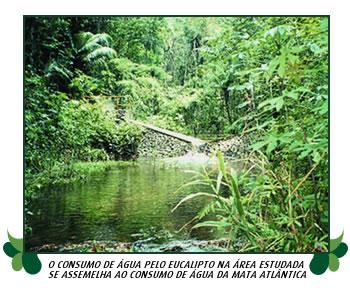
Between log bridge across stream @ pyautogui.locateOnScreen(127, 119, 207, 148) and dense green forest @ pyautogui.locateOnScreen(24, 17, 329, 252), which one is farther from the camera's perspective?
log bridge across stream @ pyautogui.locateOnScreen(127, 119, 207, 148)

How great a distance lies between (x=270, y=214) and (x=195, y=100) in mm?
773

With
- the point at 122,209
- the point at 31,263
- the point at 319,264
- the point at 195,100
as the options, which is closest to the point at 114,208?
the point at 122,209

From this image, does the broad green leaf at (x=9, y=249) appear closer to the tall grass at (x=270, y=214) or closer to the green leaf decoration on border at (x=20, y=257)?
the green leaf decoration on border at (x=20, y=257)

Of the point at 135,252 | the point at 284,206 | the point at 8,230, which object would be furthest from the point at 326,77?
the point at 8,230

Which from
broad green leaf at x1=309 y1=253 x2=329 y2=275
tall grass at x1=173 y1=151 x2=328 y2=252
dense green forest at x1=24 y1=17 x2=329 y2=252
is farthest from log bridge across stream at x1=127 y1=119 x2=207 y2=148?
broad green leaf at x1=309 y1=253 x2=329 y2=275

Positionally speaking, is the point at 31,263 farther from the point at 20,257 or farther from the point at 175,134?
the point at 175,134

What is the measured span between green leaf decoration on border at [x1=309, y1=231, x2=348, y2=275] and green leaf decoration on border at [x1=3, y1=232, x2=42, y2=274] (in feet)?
4.47

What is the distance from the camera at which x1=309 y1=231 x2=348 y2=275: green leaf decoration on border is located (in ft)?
8.54

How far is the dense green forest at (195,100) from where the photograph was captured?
259 centimetres

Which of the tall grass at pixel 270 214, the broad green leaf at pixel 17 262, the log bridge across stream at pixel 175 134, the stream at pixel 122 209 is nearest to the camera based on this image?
the tall grass at pixel 270 214
